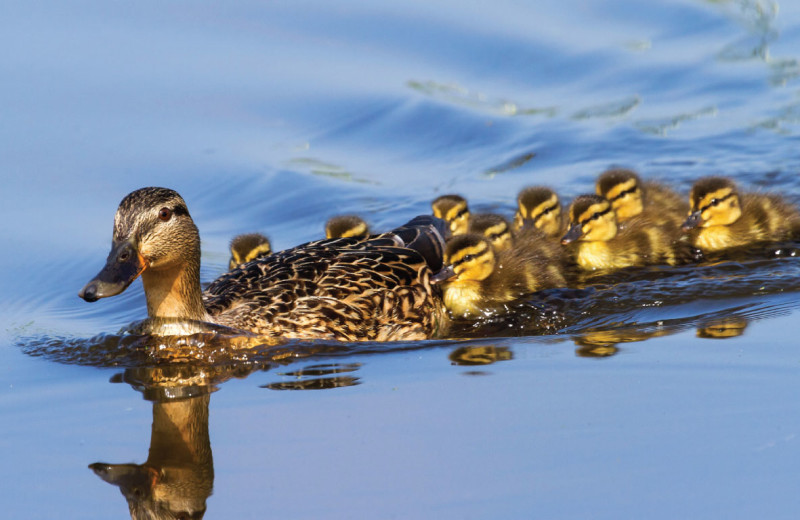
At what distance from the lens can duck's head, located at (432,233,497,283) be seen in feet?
20.6

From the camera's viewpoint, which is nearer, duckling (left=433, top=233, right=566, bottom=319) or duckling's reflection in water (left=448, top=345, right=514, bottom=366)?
duckling's reflection in water (left=448, top=345, right=514, bottom=366)

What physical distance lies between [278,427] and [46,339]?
80.0 inches

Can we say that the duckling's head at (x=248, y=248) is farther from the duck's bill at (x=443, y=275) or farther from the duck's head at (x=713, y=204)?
the duck's head at (x=713, y=204)

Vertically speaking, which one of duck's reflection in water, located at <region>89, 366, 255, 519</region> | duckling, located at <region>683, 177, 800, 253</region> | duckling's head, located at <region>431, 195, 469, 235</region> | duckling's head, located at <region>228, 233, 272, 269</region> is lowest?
duck's reflection in water, located at <region>89, 366, 255, 519</region>

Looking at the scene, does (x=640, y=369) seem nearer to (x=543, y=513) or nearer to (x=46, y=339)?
(x=543, y=513)

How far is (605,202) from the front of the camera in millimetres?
6973

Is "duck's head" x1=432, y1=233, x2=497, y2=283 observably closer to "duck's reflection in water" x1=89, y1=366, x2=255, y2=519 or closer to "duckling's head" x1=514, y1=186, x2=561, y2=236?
"duckling's head" x1=514, y1=186, x2=561, y2=236

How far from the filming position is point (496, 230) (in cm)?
705

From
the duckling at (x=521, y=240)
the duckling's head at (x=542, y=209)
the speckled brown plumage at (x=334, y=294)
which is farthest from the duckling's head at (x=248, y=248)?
the duckling's head at (x=542, y=209)

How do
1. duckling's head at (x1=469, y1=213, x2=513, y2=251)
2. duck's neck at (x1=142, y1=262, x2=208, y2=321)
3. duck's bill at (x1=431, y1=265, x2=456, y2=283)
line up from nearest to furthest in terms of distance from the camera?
1. duck's neck at (x1=142, y1=262, x2=208, y2=321)
2. duck's bill at (x1=431, y1=265, x2=456, y2=283)
3. duckling's head at (x1=469, y1=213, x2=513, y2=251)

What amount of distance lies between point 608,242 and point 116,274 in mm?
3145

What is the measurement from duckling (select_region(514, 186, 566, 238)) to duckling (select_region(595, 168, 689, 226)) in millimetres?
316

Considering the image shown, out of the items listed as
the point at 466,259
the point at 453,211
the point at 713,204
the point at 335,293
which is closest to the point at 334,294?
the point at 335,293

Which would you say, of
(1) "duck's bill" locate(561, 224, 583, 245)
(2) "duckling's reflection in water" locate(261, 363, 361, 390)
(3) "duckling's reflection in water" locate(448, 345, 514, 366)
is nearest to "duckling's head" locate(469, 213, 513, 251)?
(1) "duck's bill" locate(561, 224, 583, 245)
